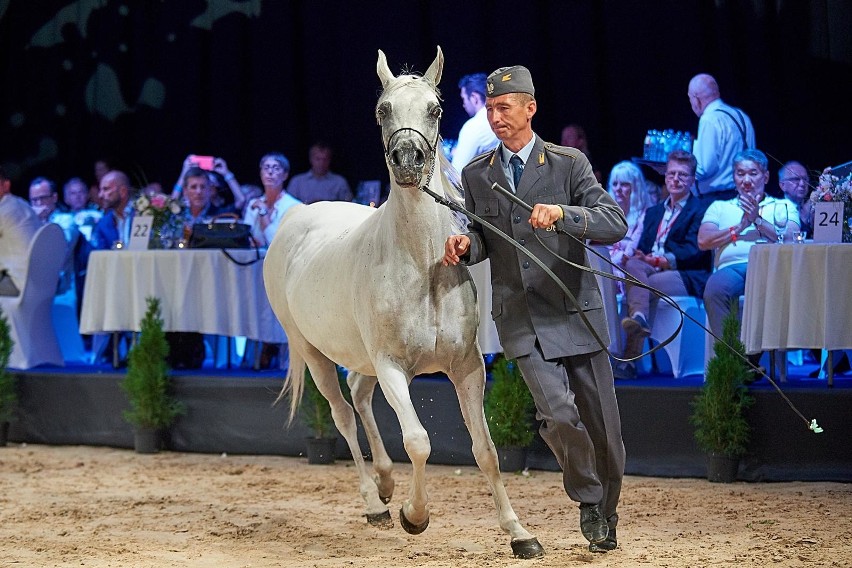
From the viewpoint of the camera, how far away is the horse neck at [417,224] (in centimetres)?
449

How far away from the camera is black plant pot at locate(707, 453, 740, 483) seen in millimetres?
6621

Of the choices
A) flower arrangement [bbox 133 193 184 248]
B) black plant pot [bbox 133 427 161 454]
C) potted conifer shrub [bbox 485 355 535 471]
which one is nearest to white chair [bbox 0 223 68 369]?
Answer: flower arrangement [bbox 133 193 184 248]

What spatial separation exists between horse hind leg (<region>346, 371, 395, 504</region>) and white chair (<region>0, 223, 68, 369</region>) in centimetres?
442

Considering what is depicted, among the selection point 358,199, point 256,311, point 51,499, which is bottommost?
point 51,499

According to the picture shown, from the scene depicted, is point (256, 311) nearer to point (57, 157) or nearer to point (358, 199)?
point (358, 199)

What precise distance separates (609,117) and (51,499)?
602cm

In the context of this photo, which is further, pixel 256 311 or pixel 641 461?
pixel 256 311

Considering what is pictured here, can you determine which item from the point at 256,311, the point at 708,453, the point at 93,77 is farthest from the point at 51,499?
the point at 93,77

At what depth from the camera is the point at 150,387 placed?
8.26m

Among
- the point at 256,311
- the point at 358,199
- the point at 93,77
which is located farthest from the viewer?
the point at 93,77

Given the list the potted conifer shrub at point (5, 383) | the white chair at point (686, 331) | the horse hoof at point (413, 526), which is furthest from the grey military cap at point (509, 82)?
the potted conifer shrub at point (5, 383)

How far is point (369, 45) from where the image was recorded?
1152cm

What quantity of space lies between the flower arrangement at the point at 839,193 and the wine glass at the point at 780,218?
410 mm

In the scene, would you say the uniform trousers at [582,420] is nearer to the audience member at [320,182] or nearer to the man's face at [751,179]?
the man's face at [751,179]
